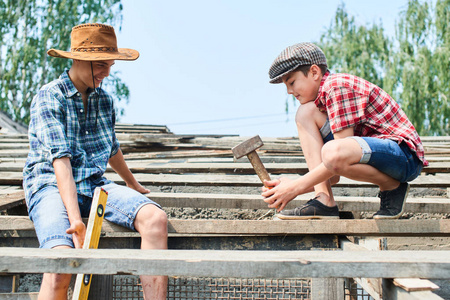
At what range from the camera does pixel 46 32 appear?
18.6 metres

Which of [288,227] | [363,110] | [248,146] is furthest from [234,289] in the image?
[363,110]

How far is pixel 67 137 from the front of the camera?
245 cm

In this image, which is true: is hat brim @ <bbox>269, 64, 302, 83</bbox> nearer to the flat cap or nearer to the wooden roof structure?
the flat cap

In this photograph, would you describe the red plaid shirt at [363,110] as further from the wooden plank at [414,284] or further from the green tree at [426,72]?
the green tree at [426,72]

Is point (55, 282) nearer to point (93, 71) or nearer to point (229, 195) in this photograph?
point (93, 71)

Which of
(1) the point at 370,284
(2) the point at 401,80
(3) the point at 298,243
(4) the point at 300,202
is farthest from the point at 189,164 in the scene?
(2) the point at 401,80

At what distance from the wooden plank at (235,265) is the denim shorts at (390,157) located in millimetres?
806

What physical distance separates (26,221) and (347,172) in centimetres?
167

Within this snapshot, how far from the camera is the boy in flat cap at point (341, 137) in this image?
7.33 feet

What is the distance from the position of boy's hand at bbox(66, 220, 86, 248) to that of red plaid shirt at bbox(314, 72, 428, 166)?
1.34 meters

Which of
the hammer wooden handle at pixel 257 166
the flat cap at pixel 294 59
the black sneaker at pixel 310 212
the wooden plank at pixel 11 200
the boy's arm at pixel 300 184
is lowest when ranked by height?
the black sneaker at pixel 310 212

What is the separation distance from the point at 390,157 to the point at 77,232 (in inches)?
61.8

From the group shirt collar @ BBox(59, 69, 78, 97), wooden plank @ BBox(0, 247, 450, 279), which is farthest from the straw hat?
wooden plank @ BBox(0, 247, 450, 279)

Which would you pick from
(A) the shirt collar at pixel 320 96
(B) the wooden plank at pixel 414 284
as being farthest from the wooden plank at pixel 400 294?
(A) the shirt collar at pixel 320 96
